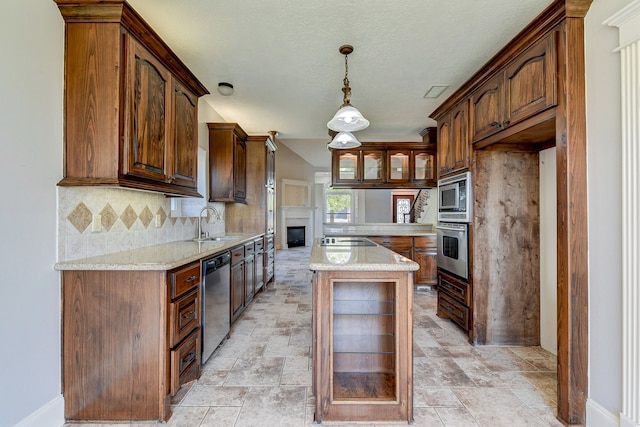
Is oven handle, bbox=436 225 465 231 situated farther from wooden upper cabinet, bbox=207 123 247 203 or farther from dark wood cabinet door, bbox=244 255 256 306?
wooden upper cabinet, bbox=207 123 247 203

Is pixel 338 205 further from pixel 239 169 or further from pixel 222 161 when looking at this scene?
pixel 222 161

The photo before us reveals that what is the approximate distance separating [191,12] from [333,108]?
7.04 feet

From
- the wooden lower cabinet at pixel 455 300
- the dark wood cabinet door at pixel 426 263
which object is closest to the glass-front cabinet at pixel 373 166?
the dark wood cabinet door at pixel 426 263

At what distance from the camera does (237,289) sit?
3.11m

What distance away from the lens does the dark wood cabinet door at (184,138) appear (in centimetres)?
234

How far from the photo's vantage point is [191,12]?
6.47 ft

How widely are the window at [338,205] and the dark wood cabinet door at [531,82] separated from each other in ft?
31.0

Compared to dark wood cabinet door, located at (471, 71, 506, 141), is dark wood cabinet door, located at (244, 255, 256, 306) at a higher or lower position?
lower

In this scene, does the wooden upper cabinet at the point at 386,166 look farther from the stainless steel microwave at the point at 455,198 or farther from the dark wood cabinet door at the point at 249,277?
the dark wood cabinet door at the point at 249,277

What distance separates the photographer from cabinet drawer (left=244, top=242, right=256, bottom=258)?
341 centimetres

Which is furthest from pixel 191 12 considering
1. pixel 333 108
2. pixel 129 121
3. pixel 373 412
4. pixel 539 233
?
pixel 539 233

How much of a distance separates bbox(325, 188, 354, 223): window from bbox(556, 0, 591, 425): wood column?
32.5 ft

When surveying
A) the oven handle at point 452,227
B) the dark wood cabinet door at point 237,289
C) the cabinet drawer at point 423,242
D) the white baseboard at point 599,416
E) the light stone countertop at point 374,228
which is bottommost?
the white baseboard at point 599,416

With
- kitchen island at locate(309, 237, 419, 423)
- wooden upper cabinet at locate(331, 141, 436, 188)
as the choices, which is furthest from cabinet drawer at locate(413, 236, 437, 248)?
kitchen island at locate(309, 237, 419, 423)
